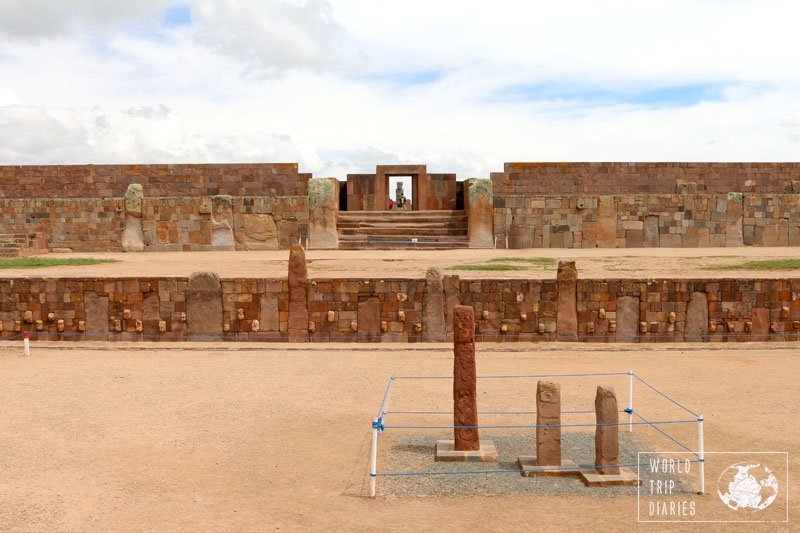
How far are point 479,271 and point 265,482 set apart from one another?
32.2ft

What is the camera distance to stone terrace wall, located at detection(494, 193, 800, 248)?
21125mm

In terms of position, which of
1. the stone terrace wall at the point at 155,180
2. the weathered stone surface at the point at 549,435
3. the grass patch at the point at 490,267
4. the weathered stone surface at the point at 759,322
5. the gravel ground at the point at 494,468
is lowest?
the gravel ground at the point at 494,468

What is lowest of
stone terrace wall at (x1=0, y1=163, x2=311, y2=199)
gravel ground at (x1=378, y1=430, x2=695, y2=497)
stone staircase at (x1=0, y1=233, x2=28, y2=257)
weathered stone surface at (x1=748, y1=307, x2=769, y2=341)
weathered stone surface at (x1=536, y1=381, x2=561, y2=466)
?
gravel ground at (x1=378, y1=430, x2=695, y2=497)

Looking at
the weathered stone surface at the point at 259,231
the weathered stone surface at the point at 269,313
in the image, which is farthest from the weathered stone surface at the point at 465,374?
the weathered stone surface at the point at 259,231

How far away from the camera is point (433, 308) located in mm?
11945

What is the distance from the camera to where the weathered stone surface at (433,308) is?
11.9 metres

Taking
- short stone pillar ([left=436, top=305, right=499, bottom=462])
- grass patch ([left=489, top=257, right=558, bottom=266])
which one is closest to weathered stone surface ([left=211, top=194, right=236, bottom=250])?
grass patch ([left=489, top=257, right=558, bottom=266])

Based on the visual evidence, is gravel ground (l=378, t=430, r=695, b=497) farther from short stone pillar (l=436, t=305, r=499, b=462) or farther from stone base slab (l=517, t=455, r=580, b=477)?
short stone pillar (l=436, t=305, r=499, b=462)

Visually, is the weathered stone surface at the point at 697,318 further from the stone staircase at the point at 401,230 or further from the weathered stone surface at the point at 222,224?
the weathered stone surface at the point at 222,224

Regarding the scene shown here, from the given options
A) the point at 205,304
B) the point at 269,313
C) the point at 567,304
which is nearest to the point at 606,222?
the point at 567,304

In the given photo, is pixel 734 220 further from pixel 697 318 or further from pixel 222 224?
pixel 222 224

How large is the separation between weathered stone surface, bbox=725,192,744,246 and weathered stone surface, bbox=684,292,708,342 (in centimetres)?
1051

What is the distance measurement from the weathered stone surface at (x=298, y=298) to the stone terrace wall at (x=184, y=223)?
8971 mm

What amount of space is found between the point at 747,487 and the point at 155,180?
21895mm
